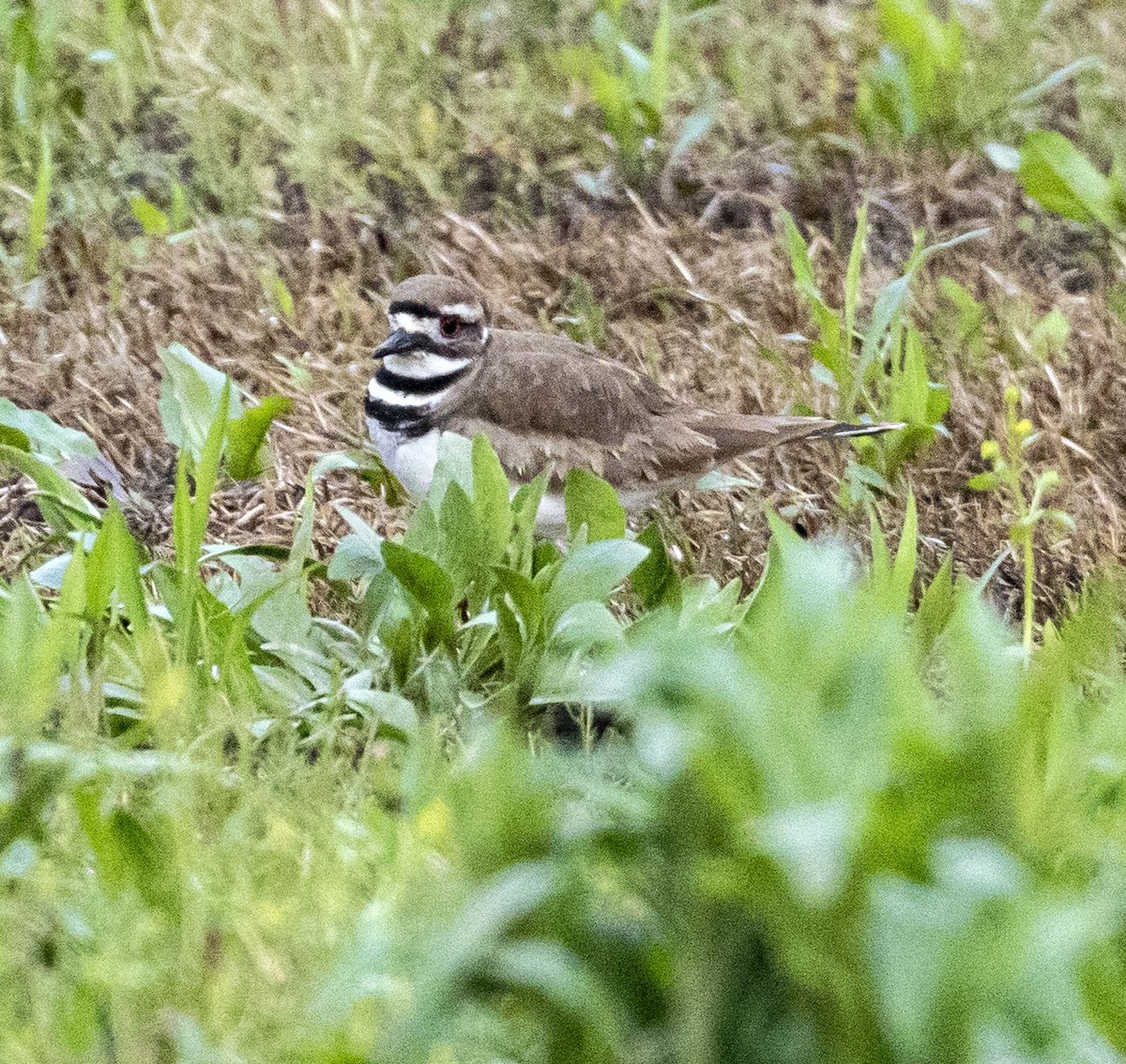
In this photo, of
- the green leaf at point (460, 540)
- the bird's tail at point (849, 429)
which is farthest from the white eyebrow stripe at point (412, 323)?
the green leaf at point (460, 540)

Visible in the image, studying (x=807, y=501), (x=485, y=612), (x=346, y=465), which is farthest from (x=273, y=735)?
(x=807, y=501)

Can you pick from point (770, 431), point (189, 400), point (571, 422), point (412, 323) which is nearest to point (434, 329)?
point (412, 323)

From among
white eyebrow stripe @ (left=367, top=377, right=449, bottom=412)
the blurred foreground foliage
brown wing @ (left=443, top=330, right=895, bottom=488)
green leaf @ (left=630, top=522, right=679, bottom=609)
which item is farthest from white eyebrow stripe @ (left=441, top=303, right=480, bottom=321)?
the blurred foreground foliage

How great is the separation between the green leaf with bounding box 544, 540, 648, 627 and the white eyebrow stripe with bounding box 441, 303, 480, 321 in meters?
1.46

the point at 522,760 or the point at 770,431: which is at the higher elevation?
the point at 522,760

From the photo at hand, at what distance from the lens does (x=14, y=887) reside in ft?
7.82

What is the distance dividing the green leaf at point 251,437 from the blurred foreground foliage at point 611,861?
1.10 meters

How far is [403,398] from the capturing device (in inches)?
171

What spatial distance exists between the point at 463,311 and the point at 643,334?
0.86 meters

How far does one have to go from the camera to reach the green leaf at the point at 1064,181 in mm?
5125

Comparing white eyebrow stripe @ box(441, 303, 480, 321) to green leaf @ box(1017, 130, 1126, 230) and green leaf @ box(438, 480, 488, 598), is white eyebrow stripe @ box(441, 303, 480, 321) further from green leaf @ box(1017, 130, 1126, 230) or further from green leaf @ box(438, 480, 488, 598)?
green leaf @ box(1017, 130, 1126, 230)

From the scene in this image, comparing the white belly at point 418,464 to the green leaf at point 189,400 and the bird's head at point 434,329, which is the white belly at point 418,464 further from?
the green leaf at point 189,400

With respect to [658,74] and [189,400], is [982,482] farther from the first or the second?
[658,74]

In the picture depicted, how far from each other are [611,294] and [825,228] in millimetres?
896
